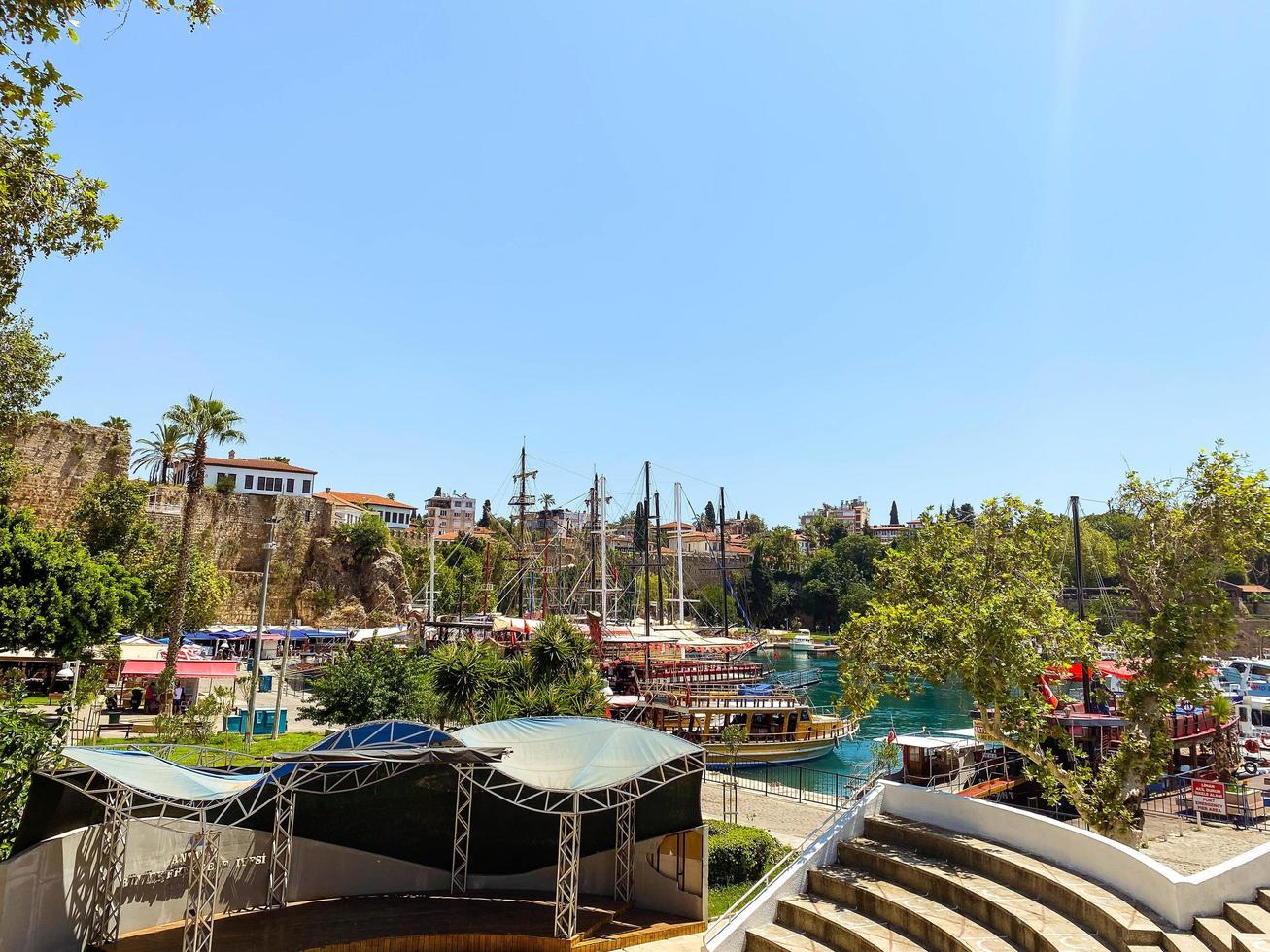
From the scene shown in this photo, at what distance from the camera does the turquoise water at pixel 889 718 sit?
35.3 m

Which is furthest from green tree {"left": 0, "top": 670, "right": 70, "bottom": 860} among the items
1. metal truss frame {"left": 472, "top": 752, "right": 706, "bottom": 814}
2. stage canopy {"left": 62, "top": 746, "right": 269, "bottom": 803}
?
metal truss frame {"left": 472, "top": 752, "right": 706, "bottom": 814}

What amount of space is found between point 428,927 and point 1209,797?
1538 centimetres

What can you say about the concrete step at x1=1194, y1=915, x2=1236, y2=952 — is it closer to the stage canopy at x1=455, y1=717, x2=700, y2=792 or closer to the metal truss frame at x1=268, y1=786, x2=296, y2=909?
the stage canopy at x1=455, y1=717, x2=700, y2=792

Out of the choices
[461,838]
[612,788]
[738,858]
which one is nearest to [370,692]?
[461,838]

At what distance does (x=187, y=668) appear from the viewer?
30000 millimetres

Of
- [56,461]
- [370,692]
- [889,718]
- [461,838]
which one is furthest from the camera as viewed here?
[889,718]

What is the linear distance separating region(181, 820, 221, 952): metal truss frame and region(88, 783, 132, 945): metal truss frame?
95cm

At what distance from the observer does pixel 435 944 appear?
12078 millimetres

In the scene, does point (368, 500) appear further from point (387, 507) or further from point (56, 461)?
point (56, 461)

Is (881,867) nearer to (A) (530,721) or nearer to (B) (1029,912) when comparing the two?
(B) (1029,912)

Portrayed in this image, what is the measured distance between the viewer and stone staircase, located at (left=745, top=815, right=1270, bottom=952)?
9516 mm

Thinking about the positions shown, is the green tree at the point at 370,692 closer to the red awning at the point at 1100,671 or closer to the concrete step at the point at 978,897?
the concrete step at the point at 978,897

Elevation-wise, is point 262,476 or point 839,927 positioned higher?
point 262,476

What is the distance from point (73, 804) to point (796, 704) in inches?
1158
